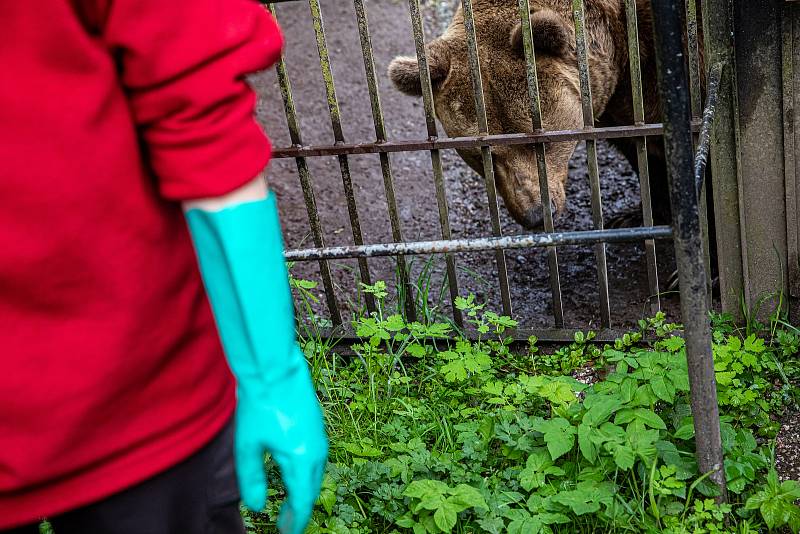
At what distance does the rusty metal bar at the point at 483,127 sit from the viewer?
3535mm

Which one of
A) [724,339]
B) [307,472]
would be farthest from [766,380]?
[307,472]

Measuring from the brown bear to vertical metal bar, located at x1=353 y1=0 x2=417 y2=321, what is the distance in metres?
0.81

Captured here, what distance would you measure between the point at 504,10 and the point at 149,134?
3552mm

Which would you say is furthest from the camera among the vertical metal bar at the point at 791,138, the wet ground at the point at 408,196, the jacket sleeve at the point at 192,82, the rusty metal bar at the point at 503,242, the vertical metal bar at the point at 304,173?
the wet ground at the point at 408,196

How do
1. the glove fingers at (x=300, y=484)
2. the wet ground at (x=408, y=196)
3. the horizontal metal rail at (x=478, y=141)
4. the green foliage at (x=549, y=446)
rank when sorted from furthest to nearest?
the wet ground at (x=408, y=196) → the horizontal metal rail at (x=478, y=141) → the green foliage at (x=549, y=446) → the glove fingers at (x=300, y=484)

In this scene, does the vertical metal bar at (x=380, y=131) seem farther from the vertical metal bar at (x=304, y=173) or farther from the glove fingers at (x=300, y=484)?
the glove fingers at (x=300, y=484)

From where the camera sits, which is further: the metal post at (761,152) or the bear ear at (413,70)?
the bear ear at (413,70)

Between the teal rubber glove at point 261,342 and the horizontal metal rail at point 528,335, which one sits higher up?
the teal rubber glove at point 261,342

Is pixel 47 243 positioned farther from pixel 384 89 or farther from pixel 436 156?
pixel 384 89

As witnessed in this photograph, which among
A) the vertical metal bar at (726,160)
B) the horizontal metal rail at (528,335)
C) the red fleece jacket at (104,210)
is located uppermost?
the red fleece jacket at (104,210)

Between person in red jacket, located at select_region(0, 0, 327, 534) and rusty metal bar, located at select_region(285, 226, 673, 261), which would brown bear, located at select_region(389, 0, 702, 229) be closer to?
rusty metal bar, located at select_region(285, 226, 673, 261)

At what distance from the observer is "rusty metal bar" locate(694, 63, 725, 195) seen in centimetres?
271

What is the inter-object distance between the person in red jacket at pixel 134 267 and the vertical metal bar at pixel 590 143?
91.9 inches

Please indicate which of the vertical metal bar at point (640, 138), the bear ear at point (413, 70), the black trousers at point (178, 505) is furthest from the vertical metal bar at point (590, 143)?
the black trousers at point (178, 505)
